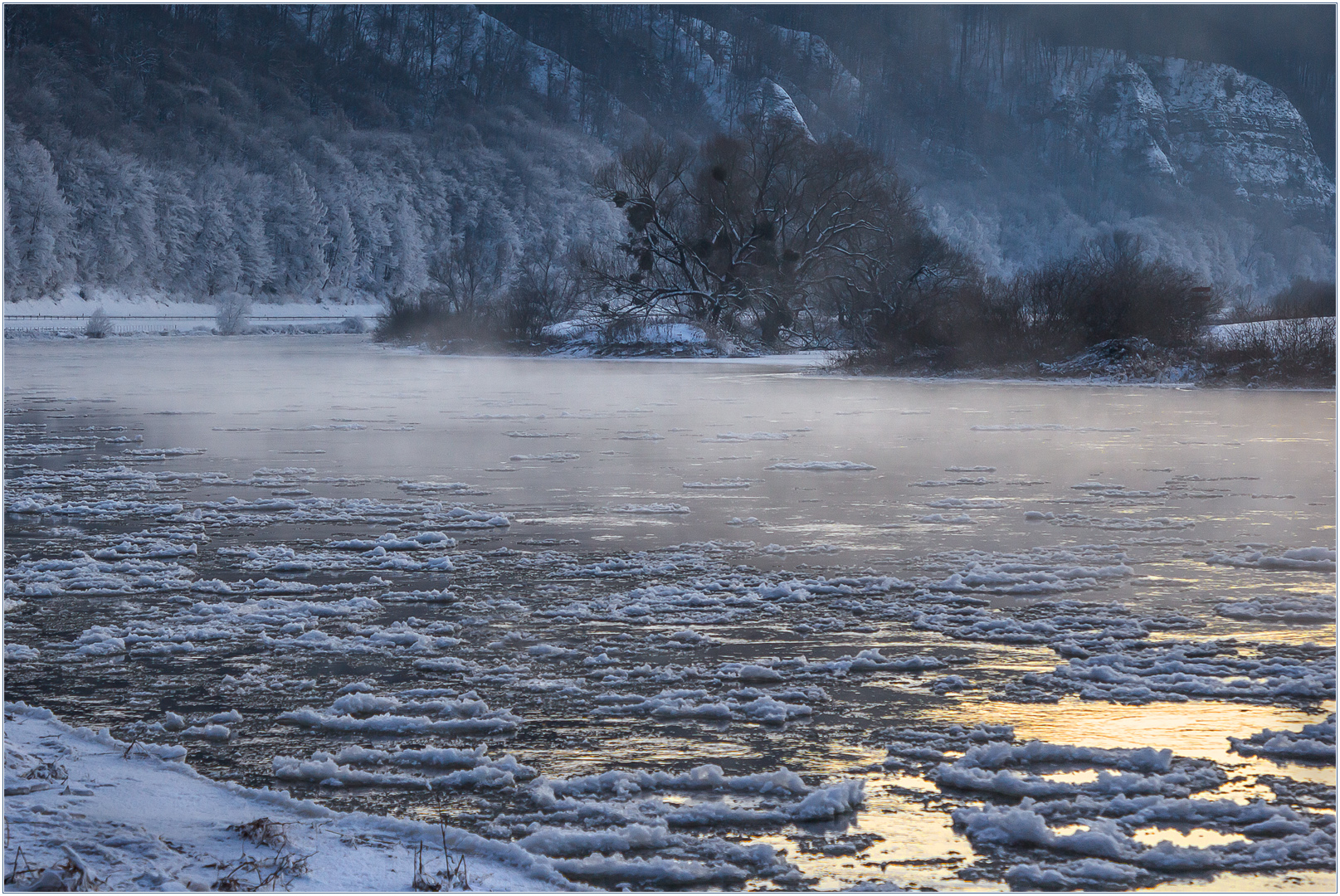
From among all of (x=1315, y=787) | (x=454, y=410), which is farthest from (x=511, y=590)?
(x=454, y=410)

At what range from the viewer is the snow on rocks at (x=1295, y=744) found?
508 cm

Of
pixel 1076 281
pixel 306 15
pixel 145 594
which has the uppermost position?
pixel 306 15

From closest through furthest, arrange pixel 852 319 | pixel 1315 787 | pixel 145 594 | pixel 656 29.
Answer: pixel 1315 787
pixel 145 594
pixel 852 319
pixel 656 29

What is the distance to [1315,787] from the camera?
187 inches

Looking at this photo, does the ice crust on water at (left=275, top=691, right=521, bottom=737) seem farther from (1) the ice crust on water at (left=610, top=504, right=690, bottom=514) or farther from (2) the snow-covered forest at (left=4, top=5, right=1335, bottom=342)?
(2) the snow-covered forest at (left=4, top=5, right=1335, bottom=342)

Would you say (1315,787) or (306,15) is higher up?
(306,15)

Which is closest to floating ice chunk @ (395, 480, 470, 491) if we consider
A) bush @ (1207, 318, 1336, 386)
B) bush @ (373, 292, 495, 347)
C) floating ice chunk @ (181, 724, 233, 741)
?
floating ice chunk @ (181, 724, 233, 741)

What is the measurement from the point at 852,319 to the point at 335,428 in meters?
31.5

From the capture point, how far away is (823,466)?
46.9 feet

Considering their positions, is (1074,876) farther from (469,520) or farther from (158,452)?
(158,452)

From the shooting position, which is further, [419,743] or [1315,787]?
[419,743]

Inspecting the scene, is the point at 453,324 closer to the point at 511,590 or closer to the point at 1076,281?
the point at 1076,281

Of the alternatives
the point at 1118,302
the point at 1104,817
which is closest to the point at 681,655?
the point at 1104,817

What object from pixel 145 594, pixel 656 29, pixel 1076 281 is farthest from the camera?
pixel 656 29
